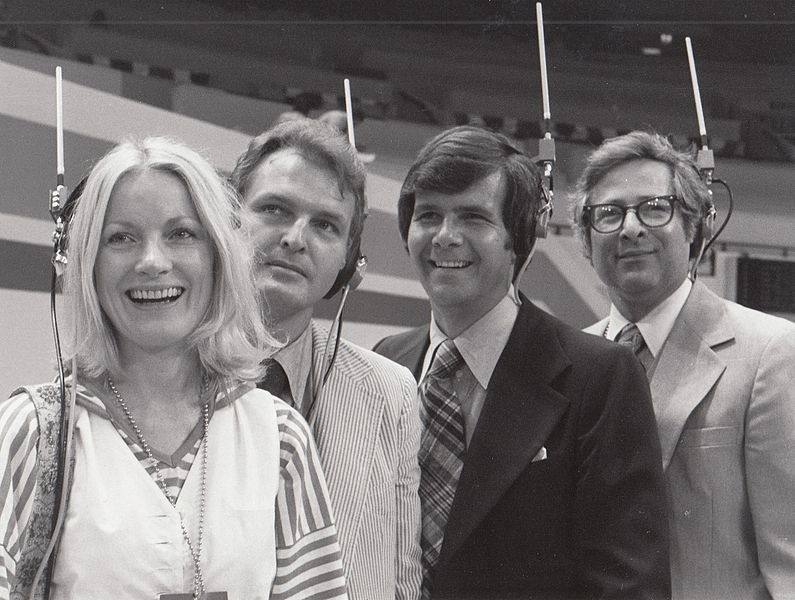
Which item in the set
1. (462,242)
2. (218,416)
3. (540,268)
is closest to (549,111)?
(540,268)

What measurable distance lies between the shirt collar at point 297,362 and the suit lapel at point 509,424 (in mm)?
328

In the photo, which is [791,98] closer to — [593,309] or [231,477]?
[593,309]

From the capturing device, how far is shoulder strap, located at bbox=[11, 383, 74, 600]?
4.13ft

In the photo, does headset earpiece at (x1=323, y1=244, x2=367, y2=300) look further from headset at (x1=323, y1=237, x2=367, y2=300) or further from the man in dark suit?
the man in dark suit

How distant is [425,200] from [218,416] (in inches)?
27.5

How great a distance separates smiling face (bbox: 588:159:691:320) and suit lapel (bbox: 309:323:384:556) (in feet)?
1.89

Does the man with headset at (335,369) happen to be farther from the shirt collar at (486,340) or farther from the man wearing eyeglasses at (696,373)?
the man wearing eyeglasses at (696,373)

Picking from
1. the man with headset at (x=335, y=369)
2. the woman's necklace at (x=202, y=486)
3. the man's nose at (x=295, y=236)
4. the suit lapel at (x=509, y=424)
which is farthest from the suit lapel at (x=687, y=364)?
the woman's necklace at (x=202, y=486)

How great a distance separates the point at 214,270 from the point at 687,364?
102 cm

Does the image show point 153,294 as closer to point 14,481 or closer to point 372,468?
point 14,481

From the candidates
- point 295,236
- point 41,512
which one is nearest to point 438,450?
point 295,236

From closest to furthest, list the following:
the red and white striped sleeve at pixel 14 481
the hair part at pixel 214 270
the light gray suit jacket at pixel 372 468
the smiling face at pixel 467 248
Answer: the red and white striped sleeve at pixel 14 481
the hair part at pixel 214 270
the light gray suit jacket at pixel 372 468
the smiling face at pixel 467 248

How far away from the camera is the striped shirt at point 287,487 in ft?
4.19

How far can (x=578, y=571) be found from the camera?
5.87ft
